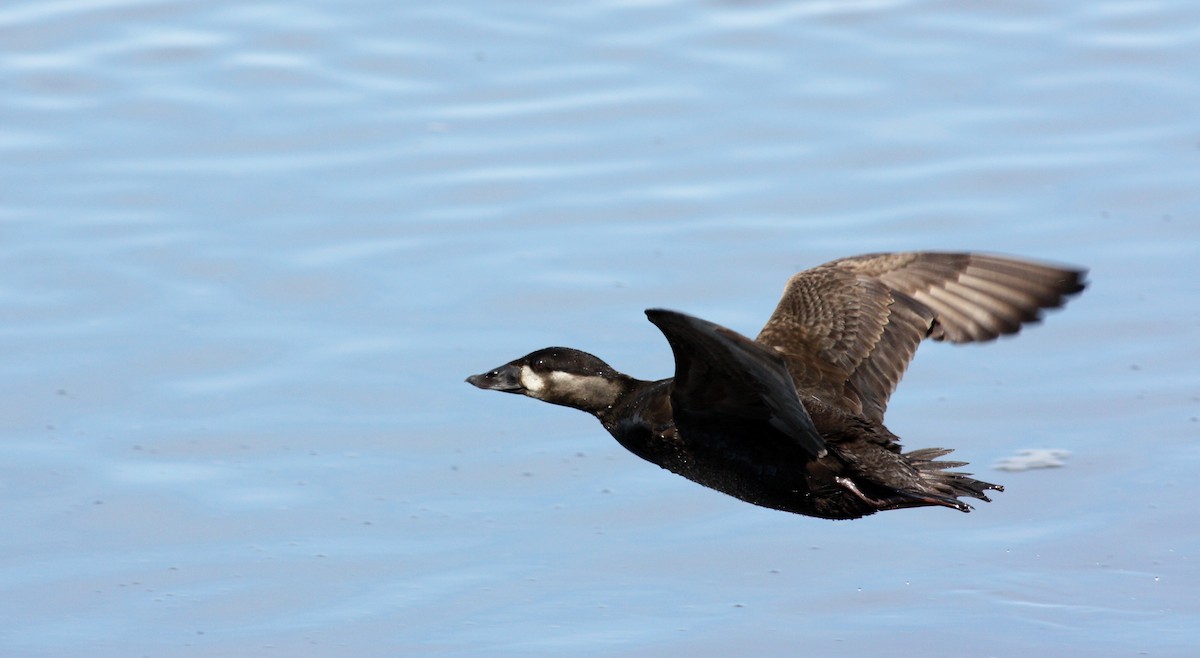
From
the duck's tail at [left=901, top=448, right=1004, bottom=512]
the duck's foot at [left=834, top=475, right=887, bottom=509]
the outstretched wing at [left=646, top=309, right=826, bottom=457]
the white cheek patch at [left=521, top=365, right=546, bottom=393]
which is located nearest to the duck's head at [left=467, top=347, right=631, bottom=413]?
the white cheek patch at [left=521, top=365, right=546, bottom=393]

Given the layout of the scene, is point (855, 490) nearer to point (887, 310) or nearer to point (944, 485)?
point (944, 485)

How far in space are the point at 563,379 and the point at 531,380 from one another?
4.9 inches

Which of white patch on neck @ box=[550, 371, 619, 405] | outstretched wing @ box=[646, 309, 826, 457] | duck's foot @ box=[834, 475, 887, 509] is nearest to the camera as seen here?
outstretched wing @ box=[646, 309, 826, 457]

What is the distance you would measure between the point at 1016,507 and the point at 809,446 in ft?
8.88

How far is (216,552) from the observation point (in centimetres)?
898

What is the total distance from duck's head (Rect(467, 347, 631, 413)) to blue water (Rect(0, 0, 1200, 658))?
1.28 m

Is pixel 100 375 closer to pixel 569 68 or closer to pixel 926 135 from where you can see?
pixel 569 68

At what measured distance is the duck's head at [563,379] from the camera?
7.70 meters

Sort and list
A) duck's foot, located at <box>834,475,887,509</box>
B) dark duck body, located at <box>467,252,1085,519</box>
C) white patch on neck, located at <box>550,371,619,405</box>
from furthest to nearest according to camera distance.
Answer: white patch on neck, located at <box>550,371,619,405</box>, duck's foot, located at <box>834,475,887,509</box>, dark duck body, located at <box>467,252,1085,519</box>

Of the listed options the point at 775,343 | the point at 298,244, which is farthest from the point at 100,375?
the point at 775,343

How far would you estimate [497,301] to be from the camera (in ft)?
34.7

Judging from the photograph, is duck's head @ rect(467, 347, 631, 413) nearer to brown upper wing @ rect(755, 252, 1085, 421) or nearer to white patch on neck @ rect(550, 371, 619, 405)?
white patch on neck @ rect(550, 371, 619, 405)

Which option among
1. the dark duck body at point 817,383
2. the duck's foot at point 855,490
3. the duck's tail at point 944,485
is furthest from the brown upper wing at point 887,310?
the duck's foot at point 855,490

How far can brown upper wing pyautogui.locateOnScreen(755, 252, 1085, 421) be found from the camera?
777 centimetres
